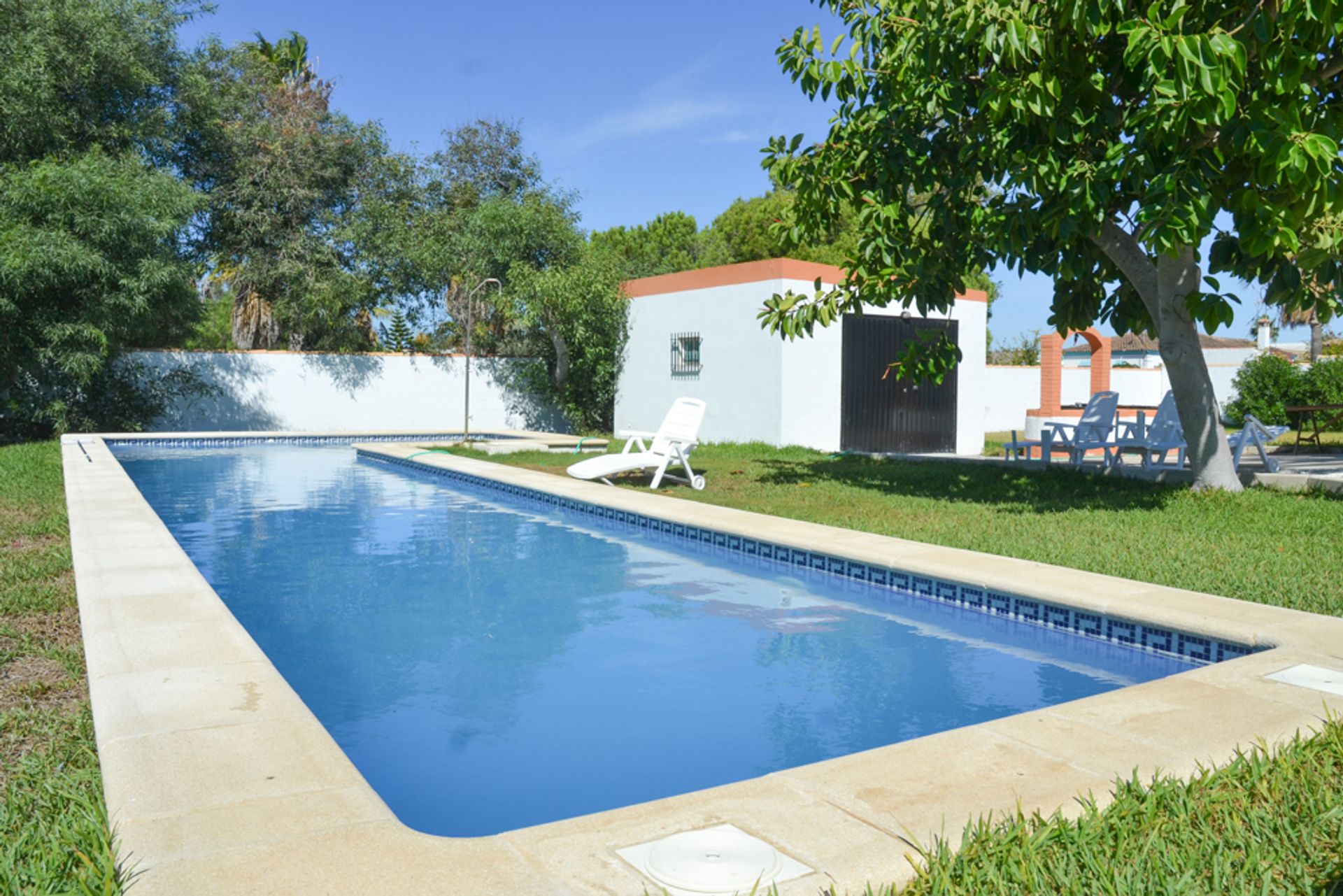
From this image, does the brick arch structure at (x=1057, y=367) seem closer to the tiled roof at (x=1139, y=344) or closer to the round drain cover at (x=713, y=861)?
the tiled roof at (x=1139, y=344)

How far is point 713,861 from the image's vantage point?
2.23m

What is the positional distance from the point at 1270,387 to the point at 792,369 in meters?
9.39

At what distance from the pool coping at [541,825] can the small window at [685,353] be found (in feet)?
41.3

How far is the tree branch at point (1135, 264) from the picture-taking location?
8.78 metres

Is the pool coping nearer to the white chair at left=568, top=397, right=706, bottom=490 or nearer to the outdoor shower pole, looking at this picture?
the white chair at left=568, top=397, right=706, bottom=490

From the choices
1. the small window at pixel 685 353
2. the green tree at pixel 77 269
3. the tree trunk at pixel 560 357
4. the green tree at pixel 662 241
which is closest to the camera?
the green tree at pixel 77 269

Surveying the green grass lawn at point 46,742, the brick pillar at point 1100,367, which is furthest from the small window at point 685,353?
the green grass lawn at point 46,742

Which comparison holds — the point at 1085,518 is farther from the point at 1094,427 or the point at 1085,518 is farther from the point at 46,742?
the point at 46,742

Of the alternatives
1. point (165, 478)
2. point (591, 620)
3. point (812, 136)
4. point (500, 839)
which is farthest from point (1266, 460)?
point (165, 478)

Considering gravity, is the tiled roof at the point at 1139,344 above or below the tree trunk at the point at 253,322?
above

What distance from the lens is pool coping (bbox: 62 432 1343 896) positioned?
2.20 metres

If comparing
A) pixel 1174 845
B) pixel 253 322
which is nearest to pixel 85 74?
pixel 253 322

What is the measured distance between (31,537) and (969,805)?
22.3 feet

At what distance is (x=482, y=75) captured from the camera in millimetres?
24406
